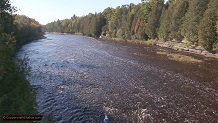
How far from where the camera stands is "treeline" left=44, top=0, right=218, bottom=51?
82250 millimetres

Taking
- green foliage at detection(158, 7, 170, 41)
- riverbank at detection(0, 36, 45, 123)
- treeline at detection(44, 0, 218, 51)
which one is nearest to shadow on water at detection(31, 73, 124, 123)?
riverbank at detection(0, 36, 45, 123)

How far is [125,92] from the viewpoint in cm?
3666

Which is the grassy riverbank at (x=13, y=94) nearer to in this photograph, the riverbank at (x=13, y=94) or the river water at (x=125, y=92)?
the riverbank at (x=13, y=94)

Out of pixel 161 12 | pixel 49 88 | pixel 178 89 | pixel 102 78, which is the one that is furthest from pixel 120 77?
pixel 161 12

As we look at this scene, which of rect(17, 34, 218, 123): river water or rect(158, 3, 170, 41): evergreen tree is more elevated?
rect(158, 3, 170, 41): evergreen tree

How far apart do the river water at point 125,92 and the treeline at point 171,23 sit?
1091 inches

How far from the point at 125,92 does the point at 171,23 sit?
262 ft

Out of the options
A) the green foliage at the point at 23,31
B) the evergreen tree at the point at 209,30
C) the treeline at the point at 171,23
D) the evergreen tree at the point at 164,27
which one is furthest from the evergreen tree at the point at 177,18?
the green foliage at the point at 23,31

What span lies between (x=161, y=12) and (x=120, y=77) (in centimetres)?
8755

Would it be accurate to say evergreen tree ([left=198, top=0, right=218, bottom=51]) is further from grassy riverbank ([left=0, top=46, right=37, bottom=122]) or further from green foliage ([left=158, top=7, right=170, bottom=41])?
grassy riverbank ([left=0, top=46, right=37, bottom=122])

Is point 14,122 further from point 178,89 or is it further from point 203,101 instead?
point 178,89

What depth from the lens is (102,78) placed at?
4497cm

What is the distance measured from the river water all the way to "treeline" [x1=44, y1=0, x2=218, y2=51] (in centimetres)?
2771

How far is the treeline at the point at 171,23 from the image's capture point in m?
82.2
